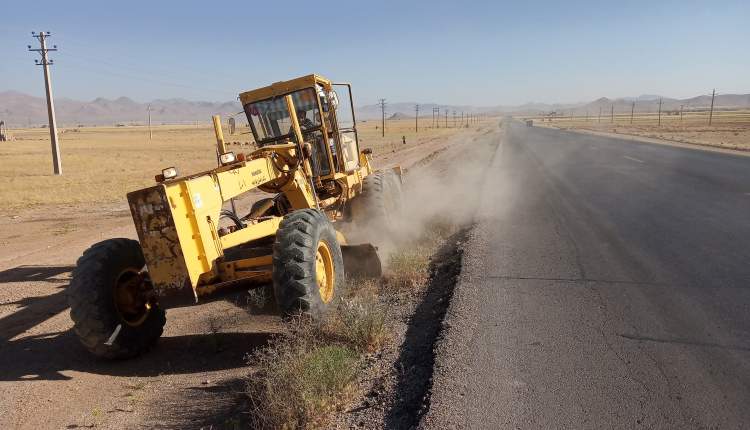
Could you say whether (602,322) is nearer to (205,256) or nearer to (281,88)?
(205,256)

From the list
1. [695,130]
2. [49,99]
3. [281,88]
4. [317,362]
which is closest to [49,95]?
[49,99]

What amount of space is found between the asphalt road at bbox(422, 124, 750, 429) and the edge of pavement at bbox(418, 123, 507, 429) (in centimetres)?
1

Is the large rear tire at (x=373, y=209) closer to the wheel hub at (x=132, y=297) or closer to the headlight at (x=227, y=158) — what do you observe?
the headlight at (x=227, y=158)

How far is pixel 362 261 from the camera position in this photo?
741 centimetres

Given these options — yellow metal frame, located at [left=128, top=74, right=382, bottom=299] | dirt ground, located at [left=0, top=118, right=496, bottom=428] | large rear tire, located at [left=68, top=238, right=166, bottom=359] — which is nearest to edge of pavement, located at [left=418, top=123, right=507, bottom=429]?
dirt ground, located at [left=0, top=118, right=496, bottom=428]

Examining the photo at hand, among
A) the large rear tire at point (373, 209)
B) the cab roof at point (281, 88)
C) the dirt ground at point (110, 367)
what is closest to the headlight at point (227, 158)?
the dirt ground at point (110, 367)

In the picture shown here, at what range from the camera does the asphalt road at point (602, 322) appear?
3938mm

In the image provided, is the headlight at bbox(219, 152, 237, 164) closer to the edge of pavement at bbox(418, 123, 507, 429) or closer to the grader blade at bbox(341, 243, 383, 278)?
the grader blade at bbox(341, 243, 383, 278)

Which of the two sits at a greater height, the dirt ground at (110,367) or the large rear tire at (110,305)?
the large rear tire at (110,305)

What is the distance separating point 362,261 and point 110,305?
3202mm

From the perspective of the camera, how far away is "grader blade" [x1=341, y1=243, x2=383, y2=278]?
7207 millimetres

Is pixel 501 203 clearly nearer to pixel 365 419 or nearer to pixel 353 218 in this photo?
pixel 353 218

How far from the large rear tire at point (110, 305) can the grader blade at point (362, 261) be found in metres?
2.54

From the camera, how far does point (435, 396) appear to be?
4.10 m
